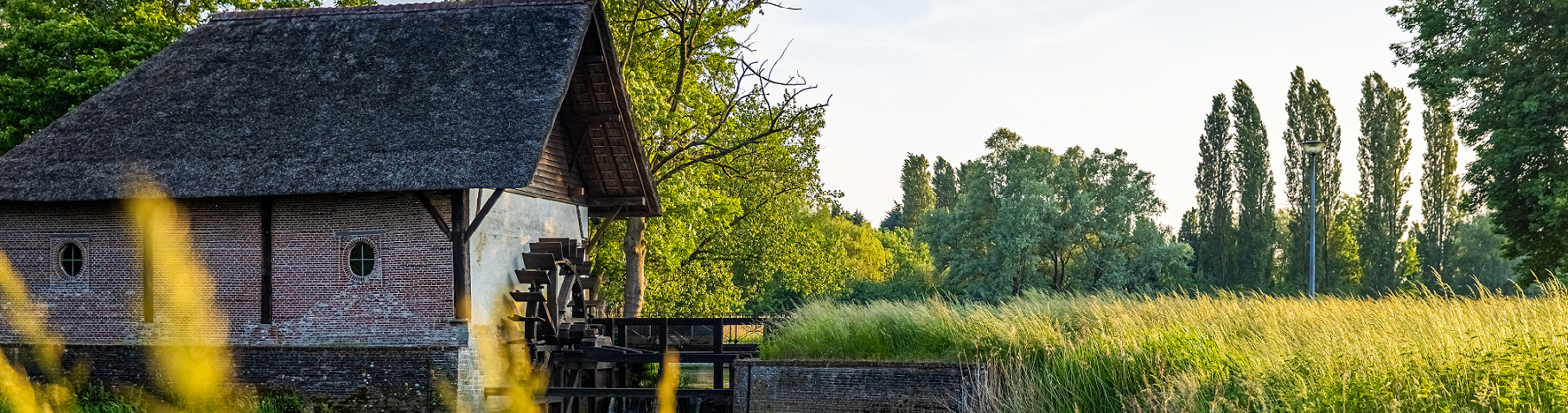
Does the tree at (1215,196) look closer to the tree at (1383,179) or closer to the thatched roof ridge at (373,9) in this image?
the tree at (1383,179)

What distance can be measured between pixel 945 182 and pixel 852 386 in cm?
4906

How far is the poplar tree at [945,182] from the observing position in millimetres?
62406

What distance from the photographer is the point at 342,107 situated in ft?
49.6

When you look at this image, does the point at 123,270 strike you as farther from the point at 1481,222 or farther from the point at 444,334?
the point at 1481,222

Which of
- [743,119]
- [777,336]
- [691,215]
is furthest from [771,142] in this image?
[777,336]

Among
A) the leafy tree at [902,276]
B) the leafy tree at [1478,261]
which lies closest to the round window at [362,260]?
the leafy tree at [902,276]

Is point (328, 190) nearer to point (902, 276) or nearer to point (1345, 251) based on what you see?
point (1345, 251)

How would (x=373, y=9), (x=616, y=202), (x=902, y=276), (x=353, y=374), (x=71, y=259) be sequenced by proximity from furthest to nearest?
1. (x=902, y=276)
2. (x=616, y=202)
3. (x=373, y=9)
4. (x=71, y=259)
5. (x=353, y=374)

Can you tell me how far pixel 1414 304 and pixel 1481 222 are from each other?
5212 cm

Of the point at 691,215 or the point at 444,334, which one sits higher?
the point at 691,215

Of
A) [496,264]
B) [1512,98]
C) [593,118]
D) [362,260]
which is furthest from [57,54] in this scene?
[1512,98]

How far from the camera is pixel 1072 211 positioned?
4188cm

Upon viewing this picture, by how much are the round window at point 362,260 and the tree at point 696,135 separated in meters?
7.70

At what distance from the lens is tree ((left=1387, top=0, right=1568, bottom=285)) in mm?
21781
